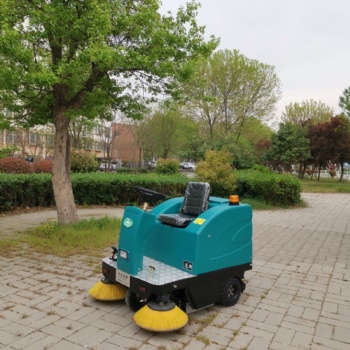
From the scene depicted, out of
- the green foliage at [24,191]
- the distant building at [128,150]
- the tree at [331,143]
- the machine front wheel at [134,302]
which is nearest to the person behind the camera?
the machine front wheel at [134,302]

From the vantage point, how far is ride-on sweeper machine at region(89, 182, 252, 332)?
327cm

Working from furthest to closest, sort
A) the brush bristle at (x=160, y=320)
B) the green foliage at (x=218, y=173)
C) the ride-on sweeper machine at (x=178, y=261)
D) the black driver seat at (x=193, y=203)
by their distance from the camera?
the green foliage at (x=218, y=173) < the black driver seat at (x=193, y=203) < the ride-on sweeper machine at (x=178, y=261) < the brush bristle at (x=160, y=320)

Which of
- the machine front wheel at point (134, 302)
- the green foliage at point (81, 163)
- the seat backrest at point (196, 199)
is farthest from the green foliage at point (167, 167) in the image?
the machine front wheel at point (134, 302)

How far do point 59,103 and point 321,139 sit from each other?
2390 centimetres

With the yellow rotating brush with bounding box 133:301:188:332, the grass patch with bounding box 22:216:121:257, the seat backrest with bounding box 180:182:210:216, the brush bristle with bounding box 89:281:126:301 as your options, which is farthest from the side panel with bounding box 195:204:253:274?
the grass patch with bounding box 22:216:121:257

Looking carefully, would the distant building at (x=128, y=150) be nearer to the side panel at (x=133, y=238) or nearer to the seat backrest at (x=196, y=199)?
the seat backrest at (x=196, y=199)

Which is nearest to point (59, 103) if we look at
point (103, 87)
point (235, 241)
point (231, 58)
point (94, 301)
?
point (103, 87)

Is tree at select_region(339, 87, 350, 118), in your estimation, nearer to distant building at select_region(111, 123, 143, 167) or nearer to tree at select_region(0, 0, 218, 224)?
tree at select_region(0, 0, 218, 224)

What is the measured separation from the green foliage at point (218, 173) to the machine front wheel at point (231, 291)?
30.3 feet

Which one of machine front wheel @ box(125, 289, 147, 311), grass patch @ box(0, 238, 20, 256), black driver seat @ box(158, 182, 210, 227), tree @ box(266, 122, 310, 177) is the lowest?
grass patch @ box(0, 238, 20, 256)

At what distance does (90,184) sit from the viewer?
40.1 feet

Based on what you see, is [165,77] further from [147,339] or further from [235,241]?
[147,339]

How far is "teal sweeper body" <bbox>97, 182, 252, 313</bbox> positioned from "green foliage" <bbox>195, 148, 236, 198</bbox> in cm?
909

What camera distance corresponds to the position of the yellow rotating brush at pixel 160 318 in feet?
10.1
